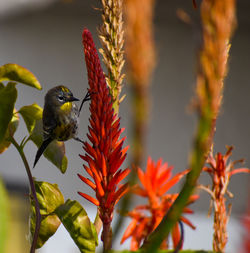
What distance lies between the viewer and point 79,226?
1.12 feet

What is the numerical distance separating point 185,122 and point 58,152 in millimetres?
3129

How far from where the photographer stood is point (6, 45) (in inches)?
141

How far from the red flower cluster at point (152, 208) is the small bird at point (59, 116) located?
8 centimetres

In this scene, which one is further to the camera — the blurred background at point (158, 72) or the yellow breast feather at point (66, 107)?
the blurred background at point (158, 72)

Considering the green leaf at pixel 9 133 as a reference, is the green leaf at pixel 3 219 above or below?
below

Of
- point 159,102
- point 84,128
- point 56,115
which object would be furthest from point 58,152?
point 159,102

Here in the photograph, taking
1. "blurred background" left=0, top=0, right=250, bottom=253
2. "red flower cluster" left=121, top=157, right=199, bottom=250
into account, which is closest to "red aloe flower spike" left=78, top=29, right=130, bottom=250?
"red flower cluster" left=121, top=157, right=199, bottom=250

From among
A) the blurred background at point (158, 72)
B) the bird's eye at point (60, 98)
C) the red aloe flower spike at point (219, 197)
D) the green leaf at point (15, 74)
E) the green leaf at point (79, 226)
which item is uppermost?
the blurred background at point (158, 72)

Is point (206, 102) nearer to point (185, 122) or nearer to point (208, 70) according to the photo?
point (208, 70)

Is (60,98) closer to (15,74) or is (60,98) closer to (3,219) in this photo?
(15,74)

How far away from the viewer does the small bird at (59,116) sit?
409 mm

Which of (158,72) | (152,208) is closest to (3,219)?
(152,208)

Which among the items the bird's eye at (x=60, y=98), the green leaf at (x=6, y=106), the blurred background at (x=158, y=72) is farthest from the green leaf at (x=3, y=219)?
the blurred background at (x=158, y=72)

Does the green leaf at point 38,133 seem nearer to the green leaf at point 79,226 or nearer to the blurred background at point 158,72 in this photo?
the green leaf at point 79,226
